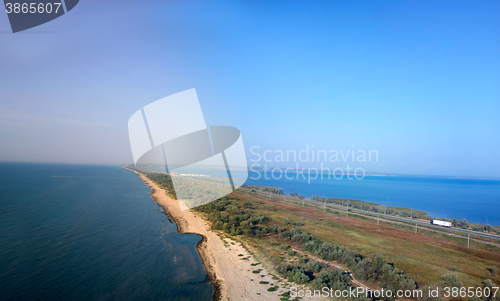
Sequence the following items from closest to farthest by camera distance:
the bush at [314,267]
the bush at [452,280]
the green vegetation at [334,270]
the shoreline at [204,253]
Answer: the bush at [452,280] < the green vegetation at [334,270] < the shoreline at [204,253] < the bush at [314,267]

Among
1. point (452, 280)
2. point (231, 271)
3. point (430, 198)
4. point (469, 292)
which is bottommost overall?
point (430, 198)

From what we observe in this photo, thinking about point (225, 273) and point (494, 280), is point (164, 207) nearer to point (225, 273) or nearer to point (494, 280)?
point (225, 273)

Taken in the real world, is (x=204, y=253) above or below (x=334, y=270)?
below

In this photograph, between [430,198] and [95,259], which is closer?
[95,259]

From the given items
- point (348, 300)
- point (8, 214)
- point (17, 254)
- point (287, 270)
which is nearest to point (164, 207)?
point (8, 214)

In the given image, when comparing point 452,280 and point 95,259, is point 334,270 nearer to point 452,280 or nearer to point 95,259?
point 452,280

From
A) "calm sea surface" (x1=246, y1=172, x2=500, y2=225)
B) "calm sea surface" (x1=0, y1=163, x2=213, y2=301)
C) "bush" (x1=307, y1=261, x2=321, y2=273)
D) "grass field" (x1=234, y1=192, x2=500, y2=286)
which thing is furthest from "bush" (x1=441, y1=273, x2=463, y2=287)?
"calm sea surface" (x1=246, y1=172, x2=500, y2=225)

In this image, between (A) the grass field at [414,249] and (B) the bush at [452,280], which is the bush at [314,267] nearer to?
(A) the grass field at [414,249]

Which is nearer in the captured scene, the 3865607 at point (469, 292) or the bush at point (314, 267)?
the 3865607 at point (469, 292)

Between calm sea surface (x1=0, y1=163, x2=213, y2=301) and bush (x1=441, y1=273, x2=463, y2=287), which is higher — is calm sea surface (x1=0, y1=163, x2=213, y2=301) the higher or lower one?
the lower one

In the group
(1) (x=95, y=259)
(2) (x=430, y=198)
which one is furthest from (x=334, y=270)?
(2) (x=430, y=198)

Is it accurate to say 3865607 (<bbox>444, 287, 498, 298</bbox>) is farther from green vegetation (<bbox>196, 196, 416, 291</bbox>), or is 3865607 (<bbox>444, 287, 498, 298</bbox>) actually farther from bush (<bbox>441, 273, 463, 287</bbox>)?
green vegetation (<bbox>196, 196, 416, 291</bbox>)

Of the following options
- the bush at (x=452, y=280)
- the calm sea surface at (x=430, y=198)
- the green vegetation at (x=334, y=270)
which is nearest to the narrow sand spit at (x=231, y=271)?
the green vegetation at (x=334, y=270)
